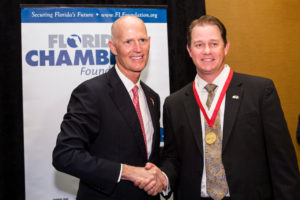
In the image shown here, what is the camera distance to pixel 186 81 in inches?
146

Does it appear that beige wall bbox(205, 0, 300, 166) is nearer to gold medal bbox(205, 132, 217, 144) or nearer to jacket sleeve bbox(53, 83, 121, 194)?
gold medal bbox(205, 132, 217, 144)

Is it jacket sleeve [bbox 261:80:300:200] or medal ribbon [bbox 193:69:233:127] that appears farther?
medal ribbon [bbox 193:69:233:127]

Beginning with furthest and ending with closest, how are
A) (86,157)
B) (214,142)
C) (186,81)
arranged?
(186,81)
(214,142)
(86,157)

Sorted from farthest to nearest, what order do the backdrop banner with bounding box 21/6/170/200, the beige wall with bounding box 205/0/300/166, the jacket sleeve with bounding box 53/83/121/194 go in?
the beige wall with bounding box 205/0/300/166 → the backdrop banner with bounding box 21/6/170/200 → the jacket sleeve with bounding box 53/83/121/194

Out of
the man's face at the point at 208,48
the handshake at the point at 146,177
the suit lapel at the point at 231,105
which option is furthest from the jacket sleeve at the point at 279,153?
the handshake at the point at 146,177

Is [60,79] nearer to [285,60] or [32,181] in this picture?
→ [32,181]

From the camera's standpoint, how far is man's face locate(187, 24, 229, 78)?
212cm

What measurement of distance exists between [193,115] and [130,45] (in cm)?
71

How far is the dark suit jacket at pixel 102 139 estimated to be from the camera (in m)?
1.81

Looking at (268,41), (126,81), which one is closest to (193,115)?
(126,81)

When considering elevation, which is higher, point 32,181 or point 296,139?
point 296,139

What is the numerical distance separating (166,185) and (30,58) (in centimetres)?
216

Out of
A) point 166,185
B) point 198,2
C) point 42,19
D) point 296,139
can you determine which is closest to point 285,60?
point 296,139

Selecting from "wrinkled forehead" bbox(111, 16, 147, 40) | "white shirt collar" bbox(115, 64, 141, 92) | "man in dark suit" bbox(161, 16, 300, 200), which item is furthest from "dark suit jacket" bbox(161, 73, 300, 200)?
"wrinkled forehead" bbox(111, 16, 147, 40)
